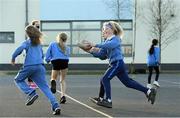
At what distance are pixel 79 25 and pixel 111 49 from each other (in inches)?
990

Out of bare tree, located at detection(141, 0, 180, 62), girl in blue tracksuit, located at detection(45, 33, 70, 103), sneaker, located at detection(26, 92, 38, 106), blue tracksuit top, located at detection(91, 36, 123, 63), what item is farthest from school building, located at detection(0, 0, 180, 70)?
sneaker, located at detection(26, 92, 38, 106)

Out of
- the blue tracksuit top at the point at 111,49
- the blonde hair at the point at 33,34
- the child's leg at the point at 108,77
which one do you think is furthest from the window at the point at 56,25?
the blonde hair at the point at 33,34

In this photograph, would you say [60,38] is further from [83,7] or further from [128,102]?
[83,7]

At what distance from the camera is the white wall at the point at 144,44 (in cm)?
3669

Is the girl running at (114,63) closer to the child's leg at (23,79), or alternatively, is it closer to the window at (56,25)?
the child's leg at (23,79)

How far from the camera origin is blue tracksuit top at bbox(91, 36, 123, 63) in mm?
12180

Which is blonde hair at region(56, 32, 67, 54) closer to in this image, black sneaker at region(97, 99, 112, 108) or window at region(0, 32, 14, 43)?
black sneaker at region(97, 99, 112, 108)

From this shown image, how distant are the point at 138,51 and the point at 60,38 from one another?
23.7m

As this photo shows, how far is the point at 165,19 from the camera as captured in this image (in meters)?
36.2

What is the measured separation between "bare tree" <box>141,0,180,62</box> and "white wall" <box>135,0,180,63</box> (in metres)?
0.29

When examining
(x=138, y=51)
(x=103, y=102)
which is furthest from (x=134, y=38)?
(x=103, y=102)

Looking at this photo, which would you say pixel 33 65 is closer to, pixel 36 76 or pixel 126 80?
pixel 36 76

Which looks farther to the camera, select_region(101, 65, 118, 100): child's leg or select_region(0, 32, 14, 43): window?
select_region(0, 32, 14, 43): window

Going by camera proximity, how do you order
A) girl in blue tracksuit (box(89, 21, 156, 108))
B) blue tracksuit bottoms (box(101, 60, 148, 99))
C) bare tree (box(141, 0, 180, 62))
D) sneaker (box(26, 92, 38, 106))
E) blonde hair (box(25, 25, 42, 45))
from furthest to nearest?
bare tree (box(141, 0, 180, 62)) → blue tracksuit bottoms (box(101, 60, 148, 99)) → girl in blue tracksuit (box(89, 21, 156, 108)) → sneaker (box(26, 92, 38, 106)) → blonde hair (box(25, 25, 42, 45))
